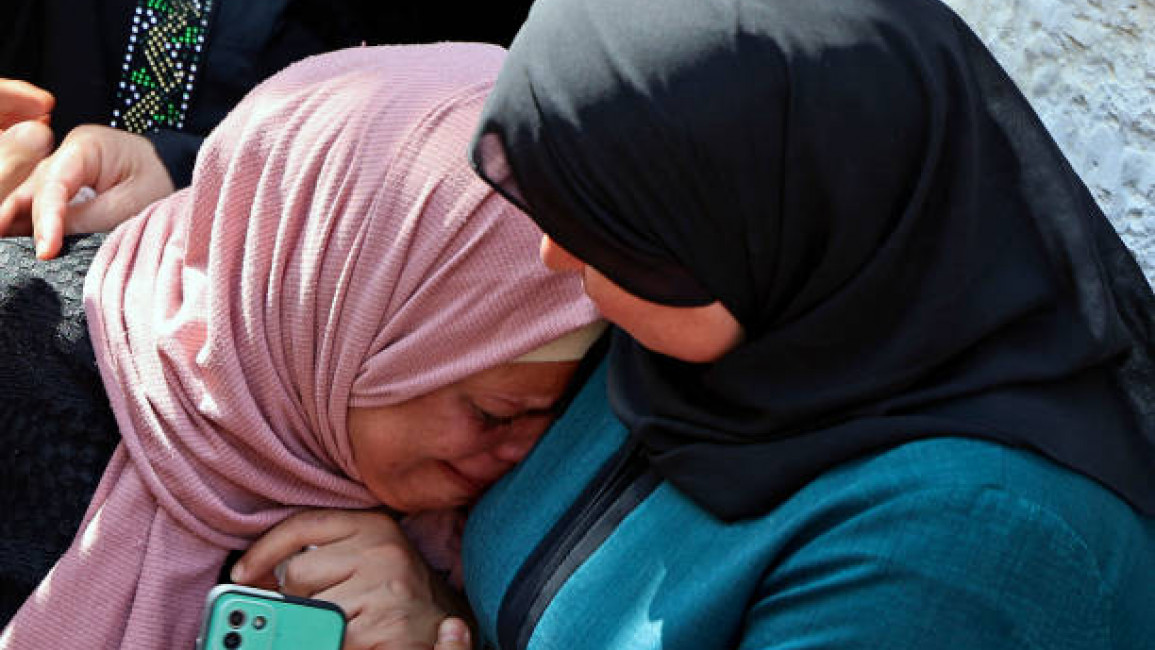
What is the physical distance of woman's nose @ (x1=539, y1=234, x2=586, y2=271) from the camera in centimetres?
148

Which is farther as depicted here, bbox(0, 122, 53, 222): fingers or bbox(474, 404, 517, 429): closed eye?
bbox(0, 122, 53, 222): fingers

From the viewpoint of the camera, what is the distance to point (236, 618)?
1.64 m

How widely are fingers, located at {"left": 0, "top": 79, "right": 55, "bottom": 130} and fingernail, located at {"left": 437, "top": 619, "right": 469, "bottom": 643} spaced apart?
1.15 m

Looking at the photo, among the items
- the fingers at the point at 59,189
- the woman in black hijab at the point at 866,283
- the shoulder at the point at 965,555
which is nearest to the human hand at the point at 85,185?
the fingers at the point at 59,189

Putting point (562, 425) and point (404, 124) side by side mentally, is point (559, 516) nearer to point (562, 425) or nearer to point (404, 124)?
point (562, 425)

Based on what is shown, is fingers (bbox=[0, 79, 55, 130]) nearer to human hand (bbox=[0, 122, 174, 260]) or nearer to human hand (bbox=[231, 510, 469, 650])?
human hand (bbox=[0, 122, 174, 260])

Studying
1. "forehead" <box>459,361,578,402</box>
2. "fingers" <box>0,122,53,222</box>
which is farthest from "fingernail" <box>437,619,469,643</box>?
"fingers" <box>0,122,53,222</box>

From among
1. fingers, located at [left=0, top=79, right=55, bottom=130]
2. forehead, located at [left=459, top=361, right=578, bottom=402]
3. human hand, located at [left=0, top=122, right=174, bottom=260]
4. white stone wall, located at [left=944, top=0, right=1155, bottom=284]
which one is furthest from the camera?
fingers, located at [left=0, top=79, right=55, bottom=130]

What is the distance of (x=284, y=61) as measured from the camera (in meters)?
2.66

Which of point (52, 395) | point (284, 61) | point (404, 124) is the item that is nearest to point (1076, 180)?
point (404, 124)

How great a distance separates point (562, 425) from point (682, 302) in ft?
1.18

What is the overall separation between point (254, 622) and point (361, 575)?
17 cm

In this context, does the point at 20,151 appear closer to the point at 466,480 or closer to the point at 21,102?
the point at 21,102

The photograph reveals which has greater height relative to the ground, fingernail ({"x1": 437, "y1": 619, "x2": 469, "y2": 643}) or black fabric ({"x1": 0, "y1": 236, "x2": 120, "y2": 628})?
black fabric ({"x1": 0, "y1": 236, "x2": 120, "y2": 628})
